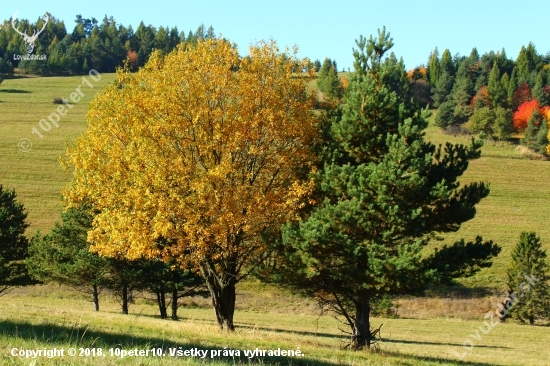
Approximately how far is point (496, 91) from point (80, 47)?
98.5 m

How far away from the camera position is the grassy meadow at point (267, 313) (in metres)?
11.8

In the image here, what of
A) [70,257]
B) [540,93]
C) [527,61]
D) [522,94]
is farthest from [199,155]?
[527,61]

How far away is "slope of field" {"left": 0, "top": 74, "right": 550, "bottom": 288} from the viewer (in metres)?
59.9

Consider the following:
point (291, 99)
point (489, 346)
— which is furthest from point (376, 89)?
point (489, 346)

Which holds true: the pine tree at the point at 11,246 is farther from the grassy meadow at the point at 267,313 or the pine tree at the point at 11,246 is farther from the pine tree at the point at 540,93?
the pine tree at the point at 540,93

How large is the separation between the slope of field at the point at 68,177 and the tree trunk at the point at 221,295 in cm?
3511

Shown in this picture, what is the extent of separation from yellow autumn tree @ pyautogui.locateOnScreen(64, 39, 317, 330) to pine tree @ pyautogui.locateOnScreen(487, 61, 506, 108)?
109154 mm

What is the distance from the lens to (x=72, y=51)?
13300 centimetres

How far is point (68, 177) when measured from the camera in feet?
241

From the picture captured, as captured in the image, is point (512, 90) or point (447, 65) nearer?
point (512, 90)

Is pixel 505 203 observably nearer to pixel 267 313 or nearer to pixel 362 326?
pixel 267 313

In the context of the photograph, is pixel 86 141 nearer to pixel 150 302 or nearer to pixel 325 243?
pixel 325 243

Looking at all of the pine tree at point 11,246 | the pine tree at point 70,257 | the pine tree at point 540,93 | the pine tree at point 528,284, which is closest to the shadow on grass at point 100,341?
the pine tree at point 70,257

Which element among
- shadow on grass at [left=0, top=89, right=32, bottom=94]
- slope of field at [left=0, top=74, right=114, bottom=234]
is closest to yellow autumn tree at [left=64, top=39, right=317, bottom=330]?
slope of field at [left=0, top=74, right=114, bottom=234]
